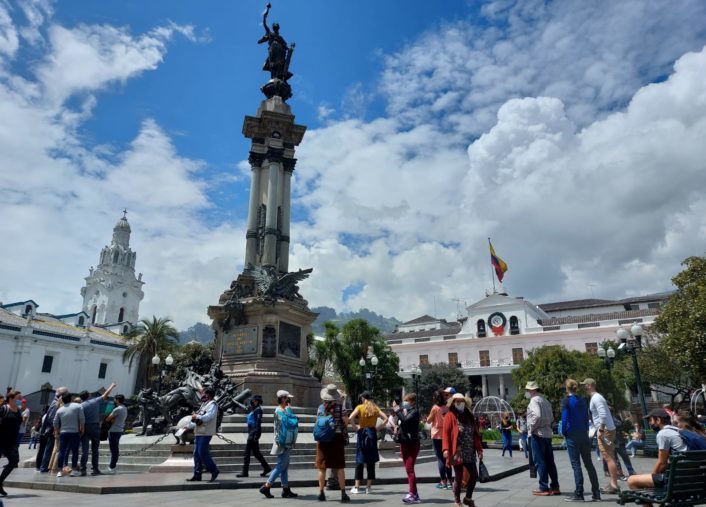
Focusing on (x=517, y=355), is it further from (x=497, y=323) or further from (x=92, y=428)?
(x=92, y=428)

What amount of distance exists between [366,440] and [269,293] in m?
11.5

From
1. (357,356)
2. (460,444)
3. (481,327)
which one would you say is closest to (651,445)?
(460,444)

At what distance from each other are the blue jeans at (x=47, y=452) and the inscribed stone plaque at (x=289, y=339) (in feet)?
28.8

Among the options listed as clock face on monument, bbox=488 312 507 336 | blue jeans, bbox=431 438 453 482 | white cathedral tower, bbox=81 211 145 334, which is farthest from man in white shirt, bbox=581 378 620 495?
white cathedral tower, bbox=81 211 145 334

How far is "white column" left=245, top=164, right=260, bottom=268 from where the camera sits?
72.4ft

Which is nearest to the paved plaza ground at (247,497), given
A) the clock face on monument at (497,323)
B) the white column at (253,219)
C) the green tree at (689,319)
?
the white column at (253,219)

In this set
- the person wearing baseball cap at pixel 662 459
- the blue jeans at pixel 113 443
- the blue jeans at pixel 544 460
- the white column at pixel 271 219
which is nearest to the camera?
the person wearing baseball cap at pixel 662 459

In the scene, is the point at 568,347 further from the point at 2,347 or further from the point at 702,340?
the point at 2,347

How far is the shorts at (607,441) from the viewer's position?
782 cm

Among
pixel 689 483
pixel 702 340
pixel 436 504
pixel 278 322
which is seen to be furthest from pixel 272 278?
pixel 702 340

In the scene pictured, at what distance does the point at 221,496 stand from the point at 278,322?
11163mm

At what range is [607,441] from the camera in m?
7.86

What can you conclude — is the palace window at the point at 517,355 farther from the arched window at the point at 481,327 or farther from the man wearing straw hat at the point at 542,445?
the man wearing straw hat at the point at 542,445

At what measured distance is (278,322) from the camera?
19047mm
